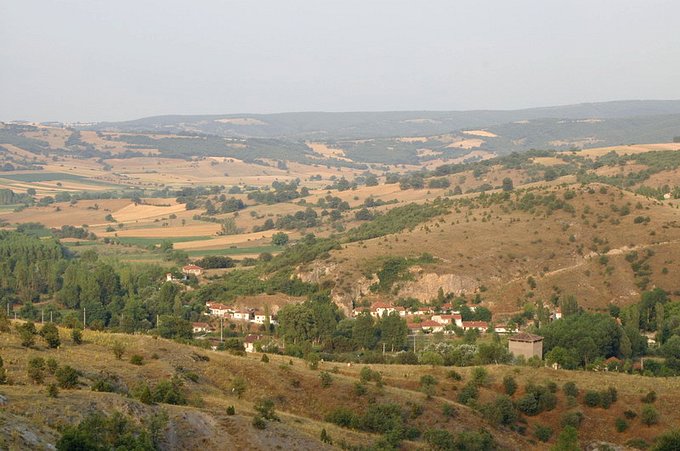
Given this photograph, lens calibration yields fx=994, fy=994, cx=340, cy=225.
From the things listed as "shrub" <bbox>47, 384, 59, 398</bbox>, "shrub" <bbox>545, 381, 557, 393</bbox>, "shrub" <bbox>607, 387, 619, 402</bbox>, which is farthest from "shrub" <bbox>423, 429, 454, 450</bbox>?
"shrub" <bbox>47, 384, 59, 398</bbox>

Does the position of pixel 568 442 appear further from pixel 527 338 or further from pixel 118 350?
pixel 527 338

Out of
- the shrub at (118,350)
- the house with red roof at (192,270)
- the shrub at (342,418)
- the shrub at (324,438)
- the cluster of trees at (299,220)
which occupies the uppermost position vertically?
the shrub at (118,350)

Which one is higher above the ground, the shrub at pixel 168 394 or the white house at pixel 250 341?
the shrub at pixel 168 394

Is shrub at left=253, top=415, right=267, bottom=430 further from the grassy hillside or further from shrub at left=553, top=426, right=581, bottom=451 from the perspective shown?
shrub at left=553, top=426, right=581, bottom=451

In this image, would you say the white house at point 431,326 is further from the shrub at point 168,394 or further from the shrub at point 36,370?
the shrub at point 36,370

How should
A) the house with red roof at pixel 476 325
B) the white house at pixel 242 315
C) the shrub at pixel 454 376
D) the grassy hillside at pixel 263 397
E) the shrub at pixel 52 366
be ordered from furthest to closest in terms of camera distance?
the white house at pixel 242 315 < the house with red roof at pixel 476 325 < the shrub at pixel 454 376 < the shrub at pixel 52 366 < the grassy hillside at pixel 263 397

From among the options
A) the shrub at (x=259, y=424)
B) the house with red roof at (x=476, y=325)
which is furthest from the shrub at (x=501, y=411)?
the house with red roof at (x=476, y=325)

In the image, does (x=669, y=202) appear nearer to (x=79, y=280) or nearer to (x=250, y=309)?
(x=250, y=309)

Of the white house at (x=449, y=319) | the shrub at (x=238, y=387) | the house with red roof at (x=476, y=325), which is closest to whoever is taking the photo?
the shrub at (x=238, y=387)

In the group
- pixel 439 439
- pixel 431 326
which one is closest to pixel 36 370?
pixel 439 439
